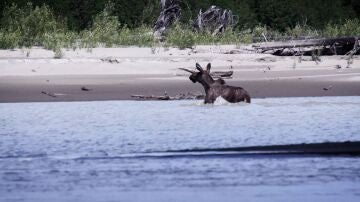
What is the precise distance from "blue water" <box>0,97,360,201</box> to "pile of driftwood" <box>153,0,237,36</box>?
11.5 metres

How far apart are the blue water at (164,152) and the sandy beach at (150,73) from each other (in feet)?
6.28

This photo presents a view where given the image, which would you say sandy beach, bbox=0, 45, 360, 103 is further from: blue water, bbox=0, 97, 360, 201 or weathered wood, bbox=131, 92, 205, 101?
blue water, bbox=0, 97, 360, 201

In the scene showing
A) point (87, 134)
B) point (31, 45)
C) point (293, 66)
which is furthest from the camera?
point (31, 45)

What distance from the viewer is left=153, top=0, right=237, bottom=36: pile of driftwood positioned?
23.5m

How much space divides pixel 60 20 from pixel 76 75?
9.40 m

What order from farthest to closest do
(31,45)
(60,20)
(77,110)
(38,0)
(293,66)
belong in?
1. (38,0)
2. (60,20)
3. (31,45)
4. (293,66)
5. (77,110)

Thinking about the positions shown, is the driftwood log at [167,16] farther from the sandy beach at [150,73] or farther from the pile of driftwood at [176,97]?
the pile of driftwood at [176,97]

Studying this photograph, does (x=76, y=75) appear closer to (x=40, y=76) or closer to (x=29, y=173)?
(x=40, y=76)

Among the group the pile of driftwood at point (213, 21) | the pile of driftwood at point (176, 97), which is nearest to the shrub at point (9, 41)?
the pile of driftwood at point (176, 97)

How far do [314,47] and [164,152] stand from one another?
Result: 1275 centimetres

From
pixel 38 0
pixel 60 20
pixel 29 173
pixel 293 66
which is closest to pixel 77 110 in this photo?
pixel 29 173

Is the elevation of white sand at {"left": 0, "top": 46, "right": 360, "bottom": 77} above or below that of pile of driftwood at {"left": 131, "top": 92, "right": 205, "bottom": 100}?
above

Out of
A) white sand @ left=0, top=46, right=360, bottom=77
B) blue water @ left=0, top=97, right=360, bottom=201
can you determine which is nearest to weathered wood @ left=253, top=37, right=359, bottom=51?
white sand @ left=0, top=46, right=360, bottom=77

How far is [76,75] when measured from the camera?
52.2ft
